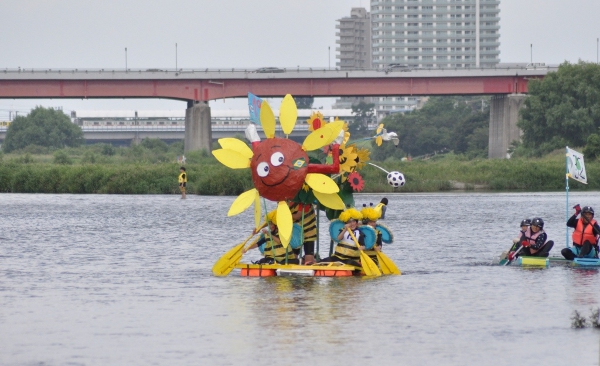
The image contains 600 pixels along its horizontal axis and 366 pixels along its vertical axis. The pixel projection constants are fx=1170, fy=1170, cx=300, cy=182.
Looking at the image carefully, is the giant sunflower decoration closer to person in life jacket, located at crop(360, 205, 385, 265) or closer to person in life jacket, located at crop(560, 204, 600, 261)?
person in life jacket, located at crop(360, 205, 385, 265)

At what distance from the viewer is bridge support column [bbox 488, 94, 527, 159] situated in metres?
96.8

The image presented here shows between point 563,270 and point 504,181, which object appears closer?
point 563,270

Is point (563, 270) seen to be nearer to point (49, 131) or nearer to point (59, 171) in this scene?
point (59, 171)

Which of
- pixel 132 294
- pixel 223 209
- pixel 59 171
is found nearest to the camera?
pixel 132 294

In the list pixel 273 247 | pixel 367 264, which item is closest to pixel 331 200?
pixel 367 264

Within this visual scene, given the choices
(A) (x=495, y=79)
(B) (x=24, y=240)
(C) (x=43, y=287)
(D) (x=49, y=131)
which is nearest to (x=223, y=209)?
(B) (x=24, y=240)

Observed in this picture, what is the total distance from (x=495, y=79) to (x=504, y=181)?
74.2 feet

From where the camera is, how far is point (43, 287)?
78.9 feet

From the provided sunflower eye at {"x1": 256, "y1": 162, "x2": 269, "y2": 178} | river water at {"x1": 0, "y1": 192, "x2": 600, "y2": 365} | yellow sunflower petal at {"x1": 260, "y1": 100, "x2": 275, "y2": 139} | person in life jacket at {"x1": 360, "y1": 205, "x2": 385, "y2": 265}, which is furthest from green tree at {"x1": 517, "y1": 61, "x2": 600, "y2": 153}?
sunflower eye at {"x1": 256, "y1": 162, "x2": 269, "y2": 178}

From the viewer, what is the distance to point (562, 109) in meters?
90.7

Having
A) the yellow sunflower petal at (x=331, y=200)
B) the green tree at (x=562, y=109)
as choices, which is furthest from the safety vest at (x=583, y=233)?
the green tree at (x=562, y=109)

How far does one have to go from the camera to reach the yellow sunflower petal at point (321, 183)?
76.4 ft

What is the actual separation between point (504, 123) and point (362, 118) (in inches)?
3791

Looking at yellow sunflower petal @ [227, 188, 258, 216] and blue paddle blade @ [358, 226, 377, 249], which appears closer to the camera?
yellow sunflower petal @ [227, 188, 258, 216]
